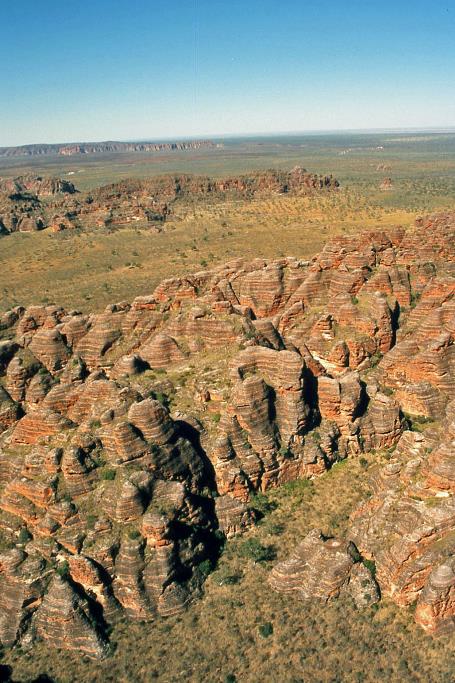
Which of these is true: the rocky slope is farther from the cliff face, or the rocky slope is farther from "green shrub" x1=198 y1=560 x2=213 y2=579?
"green shrub" x1=198 y1=560 x2=213 y2=579

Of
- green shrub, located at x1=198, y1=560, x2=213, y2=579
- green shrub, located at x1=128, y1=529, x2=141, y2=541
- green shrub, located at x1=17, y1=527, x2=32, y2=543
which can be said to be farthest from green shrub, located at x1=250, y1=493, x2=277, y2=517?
green shrub, located at x1=17, y1=527, x2=32, y2=543

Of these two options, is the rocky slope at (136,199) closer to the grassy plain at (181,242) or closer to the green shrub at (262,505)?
the grassy plain at (181,242)

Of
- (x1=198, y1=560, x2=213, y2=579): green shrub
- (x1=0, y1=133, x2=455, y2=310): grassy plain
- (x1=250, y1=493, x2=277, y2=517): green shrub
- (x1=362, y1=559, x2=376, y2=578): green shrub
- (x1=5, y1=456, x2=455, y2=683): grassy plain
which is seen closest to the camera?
(x1=5, y1=456, x2=455, y2=683): grassy plain

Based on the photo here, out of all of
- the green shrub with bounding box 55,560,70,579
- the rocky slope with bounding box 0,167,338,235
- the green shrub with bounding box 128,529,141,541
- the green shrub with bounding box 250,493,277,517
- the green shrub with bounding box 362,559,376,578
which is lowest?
the green shrub with bounding box 250,493,277,517

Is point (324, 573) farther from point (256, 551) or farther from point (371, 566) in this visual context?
point (256, 551)

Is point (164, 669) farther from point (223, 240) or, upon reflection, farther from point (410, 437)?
point (223, 240)

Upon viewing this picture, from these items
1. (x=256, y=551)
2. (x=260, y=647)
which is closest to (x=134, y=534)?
(x=256, y=551)
